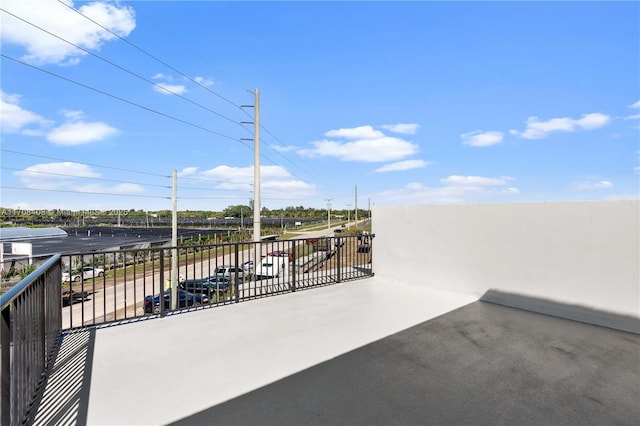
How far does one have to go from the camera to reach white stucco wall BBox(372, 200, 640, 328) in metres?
3.13

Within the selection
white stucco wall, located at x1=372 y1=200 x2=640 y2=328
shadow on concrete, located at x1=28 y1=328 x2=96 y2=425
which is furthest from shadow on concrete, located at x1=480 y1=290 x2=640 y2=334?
shadow on concrete, located at x1=28 y1=328 x2=96 y2=425

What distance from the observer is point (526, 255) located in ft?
12.4

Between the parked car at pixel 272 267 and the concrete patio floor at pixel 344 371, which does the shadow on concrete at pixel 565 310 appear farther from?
the parked car at pixel 272 267

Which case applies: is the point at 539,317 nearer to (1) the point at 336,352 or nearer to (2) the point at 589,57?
(1) the point at 336,352

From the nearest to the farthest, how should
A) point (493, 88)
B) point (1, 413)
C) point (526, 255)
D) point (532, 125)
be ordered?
→ point (1, 413)
point (526, 255)
point (493, 88)
point (532, 125)

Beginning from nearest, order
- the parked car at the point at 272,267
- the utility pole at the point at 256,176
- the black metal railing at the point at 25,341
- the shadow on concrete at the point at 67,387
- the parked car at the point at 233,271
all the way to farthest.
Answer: the black metal railing at the point at 25,341 < the shadow on concrete at the point at 67,387 < the parked car at the point at 233,271 < the parked car at the point at 272,267 < the utility pole at the point at 256,176

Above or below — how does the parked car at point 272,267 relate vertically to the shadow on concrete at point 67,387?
above

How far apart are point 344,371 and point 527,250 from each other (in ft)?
9.99

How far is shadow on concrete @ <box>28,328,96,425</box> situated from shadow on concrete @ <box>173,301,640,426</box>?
60 cm

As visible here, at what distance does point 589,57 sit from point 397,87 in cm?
544

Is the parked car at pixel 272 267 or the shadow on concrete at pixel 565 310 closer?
the shadow on concrete at pixel 565 310

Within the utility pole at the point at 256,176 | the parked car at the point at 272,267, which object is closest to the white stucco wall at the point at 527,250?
the parked car at the point at 272,267

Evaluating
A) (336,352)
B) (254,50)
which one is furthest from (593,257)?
(254,50)

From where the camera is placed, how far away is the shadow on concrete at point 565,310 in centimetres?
309
